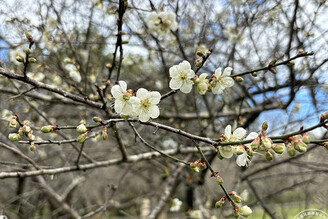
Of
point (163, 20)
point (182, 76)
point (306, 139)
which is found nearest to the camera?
point (306, 139)

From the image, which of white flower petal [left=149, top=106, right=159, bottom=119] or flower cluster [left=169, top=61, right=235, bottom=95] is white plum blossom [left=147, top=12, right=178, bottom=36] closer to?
flower cluster [left=169, top=61, right=235, bottom=95]

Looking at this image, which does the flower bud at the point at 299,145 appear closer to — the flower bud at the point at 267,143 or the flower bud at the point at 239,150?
the flower bud at the point at 267,143

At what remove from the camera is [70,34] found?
10.4ft

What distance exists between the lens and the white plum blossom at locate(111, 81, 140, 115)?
1.38m

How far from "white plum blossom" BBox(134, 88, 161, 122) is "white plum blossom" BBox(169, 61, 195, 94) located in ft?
0.44

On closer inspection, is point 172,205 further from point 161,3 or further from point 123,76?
point 161,3

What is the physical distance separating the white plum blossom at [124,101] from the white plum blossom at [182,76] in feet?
0.97

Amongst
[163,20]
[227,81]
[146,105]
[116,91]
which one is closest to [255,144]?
[227,81]

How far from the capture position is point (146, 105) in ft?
5.02

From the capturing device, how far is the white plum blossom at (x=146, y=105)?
4.82 feet

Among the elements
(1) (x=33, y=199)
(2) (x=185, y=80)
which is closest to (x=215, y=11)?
(2) (x=185, y=80)

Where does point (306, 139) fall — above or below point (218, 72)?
below

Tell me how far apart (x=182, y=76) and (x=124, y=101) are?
0.40m

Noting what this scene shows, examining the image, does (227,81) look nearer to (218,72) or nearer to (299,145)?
(218,72)
